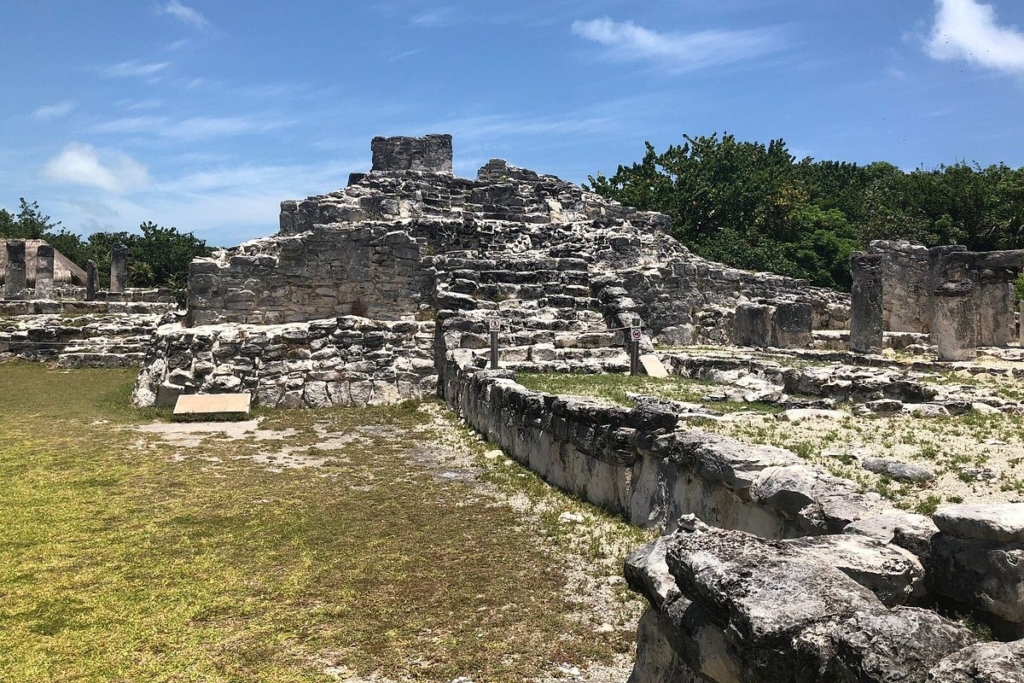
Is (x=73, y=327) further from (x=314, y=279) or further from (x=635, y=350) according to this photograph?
(x=635, y=350)

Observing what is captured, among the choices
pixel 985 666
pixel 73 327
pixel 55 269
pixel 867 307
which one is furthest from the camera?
pixel 55 269

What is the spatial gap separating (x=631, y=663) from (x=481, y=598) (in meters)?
1.12

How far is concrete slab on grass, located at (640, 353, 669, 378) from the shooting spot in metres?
11.7

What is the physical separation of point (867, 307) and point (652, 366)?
6101mm

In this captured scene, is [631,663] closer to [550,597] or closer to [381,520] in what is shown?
[550,597]

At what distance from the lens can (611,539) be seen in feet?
18.3

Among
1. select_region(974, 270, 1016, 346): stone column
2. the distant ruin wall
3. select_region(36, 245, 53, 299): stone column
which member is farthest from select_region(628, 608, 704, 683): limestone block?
select_region(36, 245, 53, 299): stone column

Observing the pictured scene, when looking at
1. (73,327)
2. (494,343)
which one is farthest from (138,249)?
(494,343)

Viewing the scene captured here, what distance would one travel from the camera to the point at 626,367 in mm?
12055

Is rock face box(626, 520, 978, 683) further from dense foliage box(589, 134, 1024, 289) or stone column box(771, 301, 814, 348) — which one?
dense foliage box(589, 134, 1024, 289)

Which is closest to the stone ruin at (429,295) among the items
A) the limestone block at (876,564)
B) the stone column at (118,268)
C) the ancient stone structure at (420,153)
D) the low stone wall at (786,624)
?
the ancient stone structure at (420,153)

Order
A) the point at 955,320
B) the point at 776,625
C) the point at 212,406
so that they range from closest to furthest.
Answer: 1. the point at 776,625
2. the point at 212,406
3. the point at 955,320

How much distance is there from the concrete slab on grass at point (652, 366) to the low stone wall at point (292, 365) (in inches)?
138

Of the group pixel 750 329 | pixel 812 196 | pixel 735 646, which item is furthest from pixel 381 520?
A: pixel 812 196
